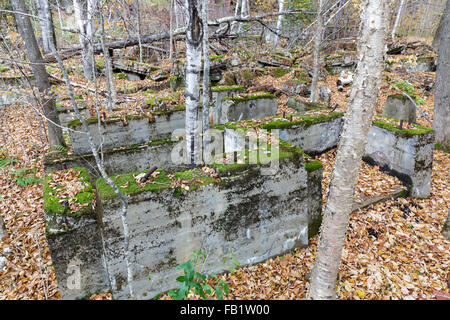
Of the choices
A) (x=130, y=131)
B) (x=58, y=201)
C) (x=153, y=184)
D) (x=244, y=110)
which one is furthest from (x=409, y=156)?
(x=58, y=201)

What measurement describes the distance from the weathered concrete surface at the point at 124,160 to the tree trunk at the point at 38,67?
711 millimetres

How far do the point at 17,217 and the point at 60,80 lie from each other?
8.61 metres

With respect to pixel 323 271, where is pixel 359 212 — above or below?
below

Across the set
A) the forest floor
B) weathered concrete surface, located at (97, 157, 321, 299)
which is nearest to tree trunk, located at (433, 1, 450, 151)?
the forest floor

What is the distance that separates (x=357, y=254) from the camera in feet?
17.6

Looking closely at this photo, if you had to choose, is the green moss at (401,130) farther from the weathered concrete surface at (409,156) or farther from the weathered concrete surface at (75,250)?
the weathered concrete surface at (75,250)

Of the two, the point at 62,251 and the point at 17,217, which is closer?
the point at 62,251

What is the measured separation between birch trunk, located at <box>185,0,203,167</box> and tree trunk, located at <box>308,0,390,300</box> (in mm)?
3456

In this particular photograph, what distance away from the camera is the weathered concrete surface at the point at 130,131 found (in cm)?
748

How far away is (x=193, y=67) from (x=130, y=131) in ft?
11.4

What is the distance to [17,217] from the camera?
625 cm
